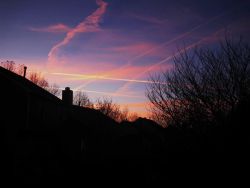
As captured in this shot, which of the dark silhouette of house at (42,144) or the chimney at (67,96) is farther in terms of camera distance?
the chimney at (67,96)

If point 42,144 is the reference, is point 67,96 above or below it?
above

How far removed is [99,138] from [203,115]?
20.6 metres

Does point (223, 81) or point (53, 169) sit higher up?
point (223, 81)

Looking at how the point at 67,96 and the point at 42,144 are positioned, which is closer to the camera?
the point at 42,144

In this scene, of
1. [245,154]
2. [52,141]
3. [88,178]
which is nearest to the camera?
[245,154]

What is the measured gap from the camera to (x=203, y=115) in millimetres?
12758

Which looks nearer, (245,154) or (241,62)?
(245,154)

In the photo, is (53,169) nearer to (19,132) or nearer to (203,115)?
(19,132)

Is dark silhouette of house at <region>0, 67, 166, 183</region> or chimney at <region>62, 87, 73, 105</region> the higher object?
chimney at <region>62, 87, 73, 105</region>

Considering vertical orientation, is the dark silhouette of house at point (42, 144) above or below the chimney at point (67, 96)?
below

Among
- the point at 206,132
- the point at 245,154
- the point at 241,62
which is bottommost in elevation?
the point at 245,154

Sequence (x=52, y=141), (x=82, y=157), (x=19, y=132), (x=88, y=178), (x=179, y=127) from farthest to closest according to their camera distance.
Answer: (x=82, y=157), (x=52, y=141), (x=19, y=132), (x=88, y=178), (x=179, y=127)

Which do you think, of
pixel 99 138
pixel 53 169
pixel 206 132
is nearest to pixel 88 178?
pixel 53 169

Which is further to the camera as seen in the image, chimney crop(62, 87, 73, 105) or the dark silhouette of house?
chimney crop(62, 87, 73, 105)
